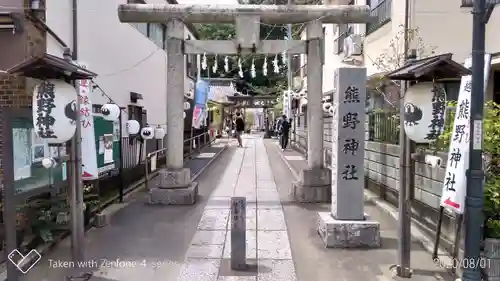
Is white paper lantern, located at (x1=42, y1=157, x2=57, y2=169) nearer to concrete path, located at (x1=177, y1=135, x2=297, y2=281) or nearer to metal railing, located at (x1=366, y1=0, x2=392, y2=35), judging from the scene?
concrete path, located at (x1=177, y1=135, x2=297, y2=281)

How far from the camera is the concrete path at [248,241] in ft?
20.2

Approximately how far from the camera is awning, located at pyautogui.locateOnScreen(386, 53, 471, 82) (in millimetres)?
5504

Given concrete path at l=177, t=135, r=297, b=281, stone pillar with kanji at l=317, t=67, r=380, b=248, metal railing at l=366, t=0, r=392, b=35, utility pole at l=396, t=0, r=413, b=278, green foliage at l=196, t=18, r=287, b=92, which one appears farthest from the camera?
green foliage at l=196, t=18, r=287, b=92

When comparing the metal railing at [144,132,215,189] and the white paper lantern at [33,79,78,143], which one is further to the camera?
the metal railing at [144,132,215,189]

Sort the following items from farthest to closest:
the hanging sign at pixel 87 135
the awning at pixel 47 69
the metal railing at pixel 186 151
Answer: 1. the metal railing at pixel 186 151
2. the hanging sign at pixel 87 135
3. the awning at pixel 47 69

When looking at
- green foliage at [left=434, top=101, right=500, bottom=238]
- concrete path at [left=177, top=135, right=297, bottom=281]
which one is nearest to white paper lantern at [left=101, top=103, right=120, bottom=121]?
concrete path at [left=177, top=135, right=297, bottom=281]

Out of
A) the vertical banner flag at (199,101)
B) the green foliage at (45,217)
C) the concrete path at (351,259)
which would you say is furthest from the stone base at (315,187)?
the vertical banner flag at (199,101)

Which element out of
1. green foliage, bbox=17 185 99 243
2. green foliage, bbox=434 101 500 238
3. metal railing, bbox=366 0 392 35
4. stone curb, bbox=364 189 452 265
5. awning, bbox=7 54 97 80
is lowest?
stone curb, bbox=364 189 452 265

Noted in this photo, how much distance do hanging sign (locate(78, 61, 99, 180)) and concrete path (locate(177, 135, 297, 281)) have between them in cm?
228

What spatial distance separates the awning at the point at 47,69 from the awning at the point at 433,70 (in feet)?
13.7

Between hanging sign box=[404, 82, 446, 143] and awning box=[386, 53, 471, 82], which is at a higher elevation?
awning box=[386, 53, 471, 82]

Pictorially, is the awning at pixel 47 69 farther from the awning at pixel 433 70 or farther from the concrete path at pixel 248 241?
the awning at pixel 433 70

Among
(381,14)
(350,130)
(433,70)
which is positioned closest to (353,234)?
(350,130)

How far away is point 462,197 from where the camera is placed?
5.64 m
